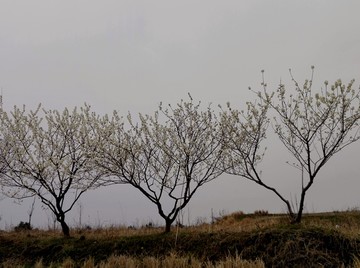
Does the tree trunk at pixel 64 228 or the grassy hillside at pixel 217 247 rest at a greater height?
the tree trunk at pixel 64 228

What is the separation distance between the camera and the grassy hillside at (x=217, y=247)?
10359 millimetres

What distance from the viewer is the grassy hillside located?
34.0ft

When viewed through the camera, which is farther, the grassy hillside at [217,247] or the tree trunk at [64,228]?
the tree trunk at [64,228]

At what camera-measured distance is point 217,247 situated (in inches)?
480

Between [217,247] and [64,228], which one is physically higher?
[64,228]

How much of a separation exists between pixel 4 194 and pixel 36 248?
507cm

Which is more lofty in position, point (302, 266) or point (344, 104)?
point (344, 104)

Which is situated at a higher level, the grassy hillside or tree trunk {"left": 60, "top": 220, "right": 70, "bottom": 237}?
tree trunk {"left": 60, "top": 220, "right": 70, "bottom": 237}

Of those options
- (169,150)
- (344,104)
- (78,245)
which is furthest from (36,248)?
(344,104)

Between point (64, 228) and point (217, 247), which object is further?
point (64, 228)

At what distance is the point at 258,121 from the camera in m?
16.6

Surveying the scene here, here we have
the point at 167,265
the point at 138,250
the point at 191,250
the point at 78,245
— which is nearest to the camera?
the point at 167,265

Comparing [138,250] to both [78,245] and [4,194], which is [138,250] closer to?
[78,245]

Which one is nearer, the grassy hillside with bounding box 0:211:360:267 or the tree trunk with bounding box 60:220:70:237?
the grassy hillside with bounding box 0:211:360:267
